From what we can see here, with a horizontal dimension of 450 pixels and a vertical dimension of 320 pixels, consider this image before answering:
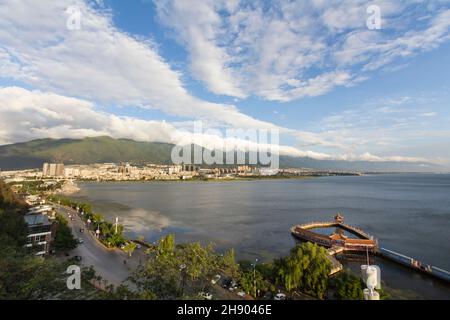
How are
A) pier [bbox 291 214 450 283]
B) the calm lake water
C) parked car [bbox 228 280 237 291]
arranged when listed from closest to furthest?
parked car [bbox 228 280 237 291], pier [bbox 291 214 450 283], the calm lake water

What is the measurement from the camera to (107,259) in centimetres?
1750

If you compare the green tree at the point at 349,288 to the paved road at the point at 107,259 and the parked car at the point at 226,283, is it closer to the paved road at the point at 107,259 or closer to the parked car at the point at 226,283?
the parked car at the point at 226,283

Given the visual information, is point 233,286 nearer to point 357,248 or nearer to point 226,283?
point 226,283

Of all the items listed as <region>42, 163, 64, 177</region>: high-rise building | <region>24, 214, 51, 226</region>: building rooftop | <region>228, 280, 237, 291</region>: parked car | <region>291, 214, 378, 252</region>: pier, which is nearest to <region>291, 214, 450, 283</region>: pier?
<region>291, 214, 378, 252</region>: pier

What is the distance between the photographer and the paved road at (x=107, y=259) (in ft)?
48.3

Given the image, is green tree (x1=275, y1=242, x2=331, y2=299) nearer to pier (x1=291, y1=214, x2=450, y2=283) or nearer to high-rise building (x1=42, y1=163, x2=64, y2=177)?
pier (x1=291, y1=214, x2=450, y2=283)

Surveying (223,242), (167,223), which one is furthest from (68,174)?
(223,242)

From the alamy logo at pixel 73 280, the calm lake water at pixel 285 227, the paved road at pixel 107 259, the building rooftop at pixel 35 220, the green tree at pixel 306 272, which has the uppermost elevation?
the alamy logo at pixel 73 280

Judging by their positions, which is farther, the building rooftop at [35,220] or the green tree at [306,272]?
the building rooftop at [35,220]

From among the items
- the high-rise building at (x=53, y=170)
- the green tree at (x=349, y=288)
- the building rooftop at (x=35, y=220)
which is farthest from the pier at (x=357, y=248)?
the high-rise building at (x=53, y=170)

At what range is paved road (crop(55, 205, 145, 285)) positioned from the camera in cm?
1473

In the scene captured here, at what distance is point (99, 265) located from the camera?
1628 cm

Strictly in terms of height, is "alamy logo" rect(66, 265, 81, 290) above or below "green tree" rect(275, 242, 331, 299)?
above

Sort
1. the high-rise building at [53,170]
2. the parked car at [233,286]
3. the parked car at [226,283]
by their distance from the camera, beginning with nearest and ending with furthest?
the parked car at [233,286]
the parked car at [226,283]
the high-rise building at [53,170]
